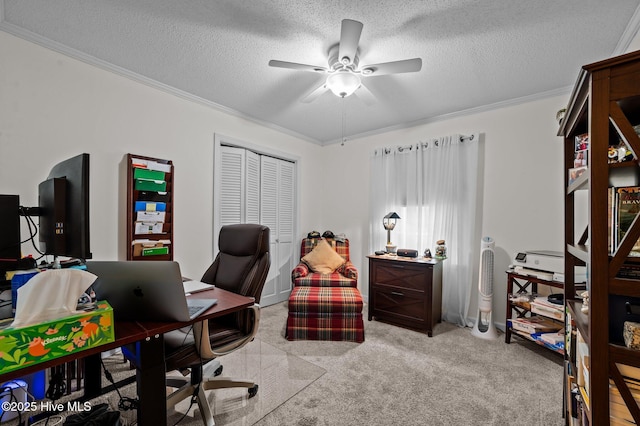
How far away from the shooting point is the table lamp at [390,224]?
3468 millimetres

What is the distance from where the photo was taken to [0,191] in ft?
6.15

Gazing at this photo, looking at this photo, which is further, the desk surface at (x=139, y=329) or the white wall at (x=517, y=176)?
the white wall at (x=517, y=176)

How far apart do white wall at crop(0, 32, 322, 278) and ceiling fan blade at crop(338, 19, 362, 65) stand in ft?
6.10

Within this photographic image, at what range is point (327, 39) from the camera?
1925 millimetres

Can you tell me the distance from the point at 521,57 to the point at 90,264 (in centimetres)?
308

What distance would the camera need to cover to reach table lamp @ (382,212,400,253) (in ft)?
11.4

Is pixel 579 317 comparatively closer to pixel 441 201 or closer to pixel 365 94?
pixel 365 94

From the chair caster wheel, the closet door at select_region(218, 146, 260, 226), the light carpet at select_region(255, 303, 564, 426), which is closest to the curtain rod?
the closet door at select_region(218, 146, 260, 226)

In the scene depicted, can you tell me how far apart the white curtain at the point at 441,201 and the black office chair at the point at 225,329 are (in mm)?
2200

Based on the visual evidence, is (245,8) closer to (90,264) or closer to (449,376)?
(90,264)

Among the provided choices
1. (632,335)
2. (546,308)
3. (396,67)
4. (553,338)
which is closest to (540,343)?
(553,338)

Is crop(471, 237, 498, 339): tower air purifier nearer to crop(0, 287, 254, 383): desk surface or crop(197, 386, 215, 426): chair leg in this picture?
crop(0, 287, 254, 383): desk surface

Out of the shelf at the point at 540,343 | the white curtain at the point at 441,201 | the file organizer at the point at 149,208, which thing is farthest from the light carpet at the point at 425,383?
the file organizer at the point at 149,208

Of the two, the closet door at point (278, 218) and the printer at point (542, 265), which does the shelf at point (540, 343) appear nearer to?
the printer at point (542, 265)
